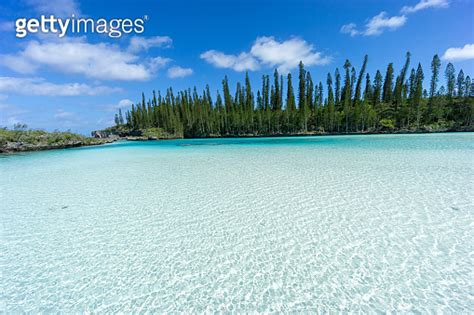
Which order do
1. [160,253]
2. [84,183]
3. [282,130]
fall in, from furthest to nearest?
1. [282,130]
2. [84,183]
3. [160,253]

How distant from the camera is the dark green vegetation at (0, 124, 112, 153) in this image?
23188 mm

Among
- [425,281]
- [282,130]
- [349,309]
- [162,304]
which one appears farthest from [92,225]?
[282,130]

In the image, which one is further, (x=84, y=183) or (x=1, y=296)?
(x=84, y=183)

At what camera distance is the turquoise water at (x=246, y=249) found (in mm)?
2625

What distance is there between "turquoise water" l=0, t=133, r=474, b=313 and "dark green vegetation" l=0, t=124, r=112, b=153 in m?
24.5

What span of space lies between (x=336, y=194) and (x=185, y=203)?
4469 mm

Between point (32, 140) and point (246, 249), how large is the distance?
33.7 meters

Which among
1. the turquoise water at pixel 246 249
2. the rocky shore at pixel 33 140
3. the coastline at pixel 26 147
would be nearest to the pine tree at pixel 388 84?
the turquoise water at pixel 246 249

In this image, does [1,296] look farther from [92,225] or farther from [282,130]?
[282,130]

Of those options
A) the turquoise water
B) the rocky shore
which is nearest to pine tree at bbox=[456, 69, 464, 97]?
the turquoise water

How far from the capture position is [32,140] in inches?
1000

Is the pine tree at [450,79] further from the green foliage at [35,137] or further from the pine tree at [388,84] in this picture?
the green foliage at [35,137]

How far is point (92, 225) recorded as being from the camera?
477 cm

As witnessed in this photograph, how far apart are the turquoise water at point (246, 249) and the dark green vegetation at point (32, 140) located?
963 inches
